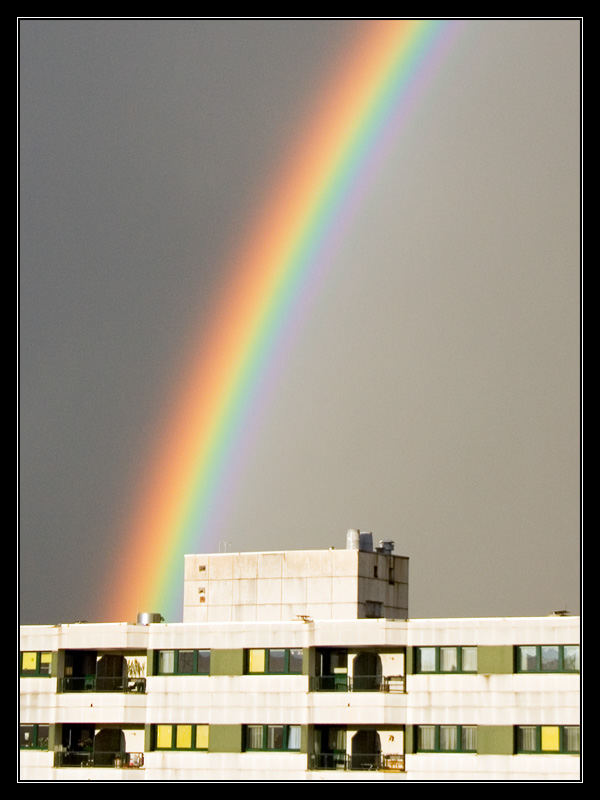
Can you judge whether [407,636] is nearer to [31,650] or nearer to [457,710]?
[457,710]

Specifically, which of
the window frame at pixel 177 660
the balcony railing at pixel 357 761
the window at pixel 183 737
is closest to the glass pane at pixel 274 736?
the balcony railing at pixel 357 761

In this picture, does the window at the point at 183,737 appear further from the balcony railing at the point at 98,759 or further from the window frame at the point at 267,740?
the window frame at the point at 267,740

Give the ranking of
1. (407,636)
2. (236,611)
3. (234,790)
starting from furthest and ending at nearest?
(236,611)
(407,636)
(234,790)

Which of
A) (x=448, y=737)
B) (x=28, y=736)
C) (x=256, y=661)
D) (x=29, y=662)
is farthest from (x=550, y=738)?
(x=29, y=662)

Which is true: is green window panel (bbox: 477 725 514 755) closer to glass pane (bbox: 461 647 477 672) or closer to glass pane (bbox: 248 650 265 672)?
glass pane (bbox: 461 647 477 672)

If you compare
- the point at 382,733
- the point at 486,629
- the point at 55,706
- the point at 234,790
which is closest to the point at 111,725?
the point at 55,706

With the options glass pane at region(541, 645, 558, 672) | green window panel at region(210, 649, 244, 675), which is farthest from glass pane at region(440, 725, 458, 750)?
green window panel at region(210, 649, 244, 675)

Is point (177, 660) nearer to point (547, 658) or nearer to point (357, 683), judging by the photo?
point (357, 683)
